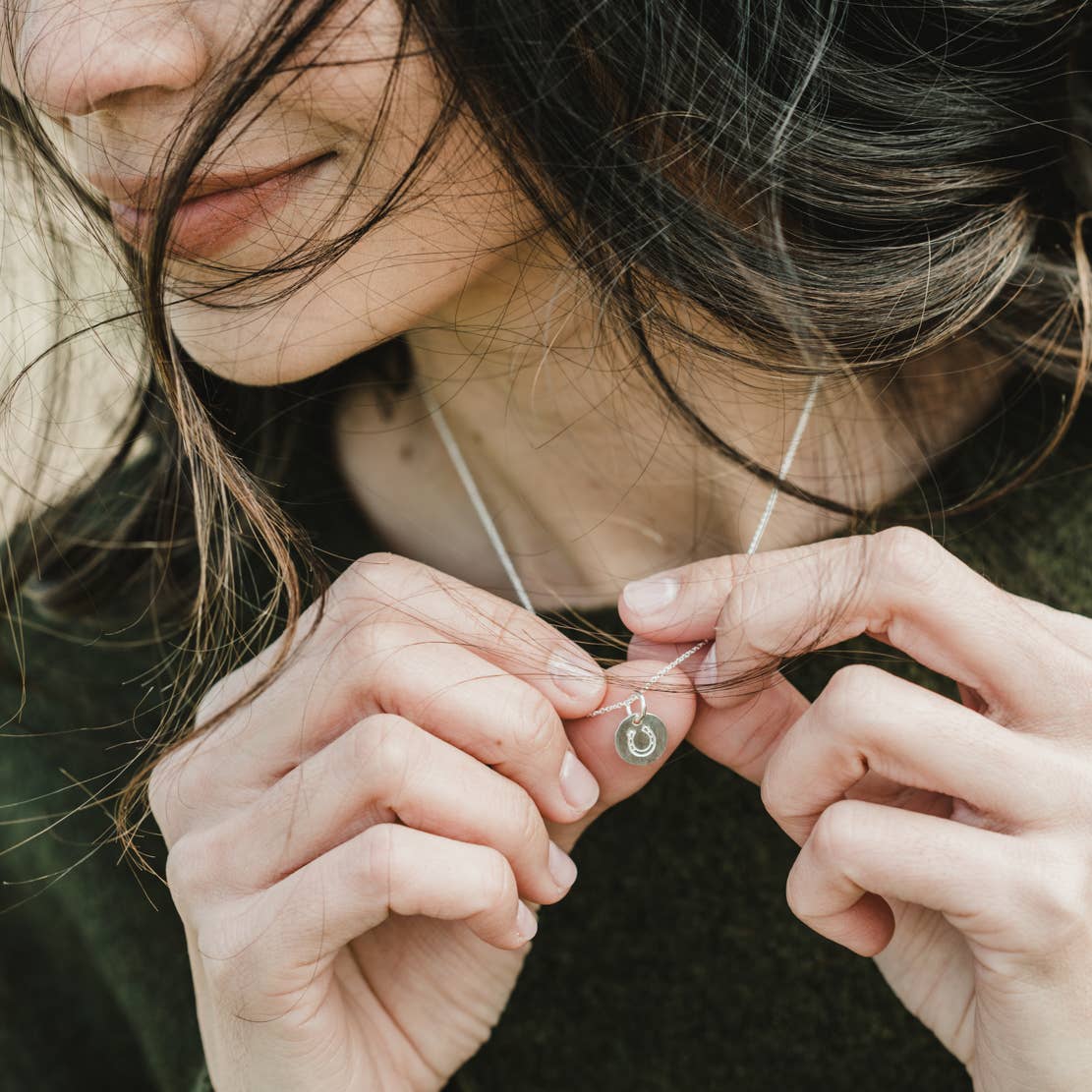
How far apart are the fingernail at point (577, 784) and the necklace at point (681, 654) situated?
0.11 ft

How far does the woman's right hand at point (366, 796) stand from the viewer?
801 mm

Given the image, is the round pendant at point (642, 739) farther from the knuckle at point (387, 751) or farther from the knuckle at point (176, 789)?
the knuckle at point (176, 789)

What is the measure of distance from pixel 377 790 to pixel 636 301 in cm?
46

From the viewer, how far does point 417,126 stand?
2.60 feet

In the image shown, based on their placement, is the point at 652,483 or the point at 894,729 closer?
the point at 894,729

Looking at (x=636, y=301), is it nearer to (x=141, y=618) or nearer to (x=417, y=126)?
(x=417, y=126)

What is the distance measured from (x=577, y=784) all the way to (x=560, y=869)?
0.07 m

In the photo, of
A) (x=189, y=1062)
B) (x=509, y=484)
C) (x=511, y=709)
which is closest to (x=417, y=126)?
(x=511, y=709)

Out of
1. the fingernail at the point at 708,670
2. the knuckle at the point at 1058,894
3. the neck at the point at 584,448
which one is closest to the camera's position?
the knuckle at the point at 1058,894

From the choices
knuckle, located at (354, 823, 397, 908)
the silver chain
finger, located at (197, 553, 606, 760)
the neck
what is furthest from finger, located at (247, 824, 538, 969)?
the neck

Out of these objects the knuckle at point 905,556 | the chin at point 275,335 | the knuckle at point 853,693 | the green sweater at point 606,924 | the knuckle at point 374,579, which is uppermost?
the chin at point 275,335

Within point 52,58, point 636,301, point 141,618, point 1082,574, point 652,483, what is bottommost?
point 1082,574

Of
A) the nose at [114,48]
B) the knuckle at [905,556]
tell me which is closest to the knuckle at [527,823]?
the knuckle at [905,556]

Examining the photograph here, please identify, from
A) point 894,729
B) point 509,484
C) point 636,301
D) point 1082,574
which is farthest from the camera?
point 509,484
